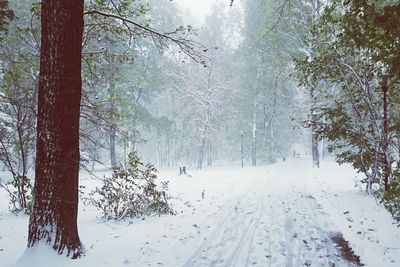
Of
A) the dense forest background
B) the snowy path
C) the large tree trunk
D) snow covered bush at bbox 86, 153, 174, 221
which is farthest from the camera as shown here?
the dense forest background

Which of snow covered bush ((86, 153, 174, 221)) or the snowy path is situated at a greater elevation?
snow covered bush ((86, 153, 174, 221))

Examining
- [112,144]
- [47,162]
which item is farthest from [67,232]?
[112,144]

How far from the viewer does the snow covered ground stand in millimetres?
5691

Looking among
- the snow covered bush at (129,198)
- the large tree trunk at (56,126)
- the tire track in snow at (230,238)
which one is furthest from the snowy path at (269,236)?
the large tree trunk at (56,126)

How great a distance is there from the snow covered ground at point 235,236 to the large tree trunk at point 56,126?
400 mm

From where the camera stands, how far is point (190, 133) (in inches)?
1720

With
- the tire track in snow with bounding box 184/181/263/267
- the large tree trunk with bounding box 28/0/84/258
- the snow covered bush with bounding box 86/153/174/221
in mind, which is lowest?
the tire track in snow with bounding box 184/181/263/267

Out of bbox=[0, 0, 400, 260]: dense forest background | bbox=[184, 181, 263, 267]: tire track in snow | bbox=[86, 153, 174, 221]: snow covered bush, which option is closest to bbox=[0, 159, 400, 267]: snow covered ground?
bbox=[184, 181, 263, 267]: tire track in snow

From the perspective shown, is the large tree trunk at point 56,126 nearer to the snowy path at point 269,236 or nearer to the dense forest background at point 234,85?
the snowy path at point 269,236

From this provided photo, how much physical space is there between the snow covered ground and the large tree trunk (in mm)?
400

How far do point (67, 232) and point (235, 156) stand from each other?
180ft

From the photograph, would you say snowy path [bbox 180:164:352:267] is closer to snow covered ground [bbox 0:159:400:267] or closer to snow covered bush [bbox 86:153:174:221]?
snow covered ground [bbox 0:159:400:267]

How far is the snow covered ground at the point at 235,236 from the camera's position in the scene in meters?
5.69

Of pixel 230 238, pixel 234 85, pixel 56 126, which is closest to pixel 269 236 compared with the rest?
pixel 230 238
